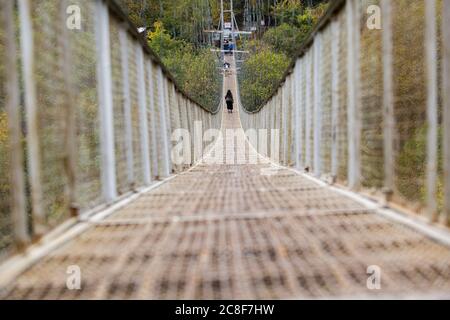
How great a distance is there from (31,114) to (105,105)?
35.1 inches

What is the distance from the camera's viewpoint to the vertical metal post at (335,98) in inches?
122

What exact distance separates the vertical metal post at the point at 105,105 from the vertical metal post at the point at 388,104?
1.26 meters

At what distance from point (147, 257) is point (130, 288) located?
28 cm

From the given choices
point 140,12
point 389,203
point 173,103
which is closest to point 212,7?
point 140,12

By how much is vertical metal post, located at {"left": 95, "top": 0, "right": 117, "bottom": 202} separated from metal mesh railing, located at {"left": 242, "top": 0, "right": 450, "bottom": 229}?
3.93 feet

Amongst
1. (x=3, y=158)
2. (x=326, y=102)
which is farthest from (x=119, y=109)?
(x=3, y=158)

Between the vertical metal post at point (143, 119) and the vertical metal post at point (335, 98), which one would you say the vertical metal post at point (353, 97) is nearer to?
the vertical metal post at point (335, 98)

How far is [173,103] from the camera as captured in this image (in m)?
6.05

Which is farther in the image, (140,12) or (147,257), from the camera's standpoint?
(140,12)

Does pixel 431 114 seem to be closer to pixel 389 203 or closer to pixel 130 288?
pixel 389 203

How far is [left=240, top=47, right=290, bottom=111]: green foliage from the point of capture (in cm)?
2711
